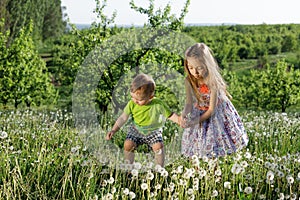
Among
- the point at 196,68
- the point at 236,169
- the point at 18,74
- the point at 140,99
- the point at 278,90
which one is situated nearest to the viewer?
the point at 236,169

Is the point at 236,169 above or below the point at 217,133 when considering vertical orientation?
below

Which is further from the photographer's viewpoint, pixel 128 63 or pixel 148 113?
pixel 128 63

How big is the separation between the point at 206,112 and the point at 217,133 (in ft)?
1.08

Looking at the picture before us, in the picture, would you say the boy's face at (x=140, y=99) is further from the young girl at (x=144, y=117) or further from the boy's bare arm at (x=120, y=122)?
Result: the boy's bare arm at (x=120, y=122)

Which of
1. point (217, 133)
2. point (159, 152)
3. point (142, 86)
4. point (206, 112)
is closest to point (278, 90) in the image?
point (217, 133)

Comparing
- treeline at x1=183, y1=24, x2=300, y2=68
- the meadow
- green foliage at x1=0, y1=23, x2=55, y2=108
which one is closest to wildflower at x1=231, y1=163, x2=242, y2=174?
the meadow

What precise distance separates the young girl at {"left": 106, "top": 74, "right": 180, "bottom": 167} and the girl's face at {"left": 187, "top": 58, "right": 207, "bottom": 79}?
59 centimetres

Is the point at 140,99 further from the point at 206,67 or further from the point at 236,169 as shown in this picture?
the point at 236,169

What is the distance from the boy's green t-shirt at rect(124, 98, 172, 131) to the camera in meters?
4.18

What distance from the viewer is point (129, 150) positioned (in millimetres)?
4402

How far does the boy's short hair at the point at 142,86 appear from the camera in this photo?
159 inches

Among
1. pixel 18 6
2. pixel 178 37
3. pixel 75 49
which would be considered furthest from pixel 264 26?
pixel 178 37

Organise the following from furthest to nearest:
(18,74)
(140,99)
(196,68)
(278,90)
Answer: (278,90) → (18,74) → (196,68) → (140,99)

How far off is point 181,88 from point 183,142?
71 centimetres
